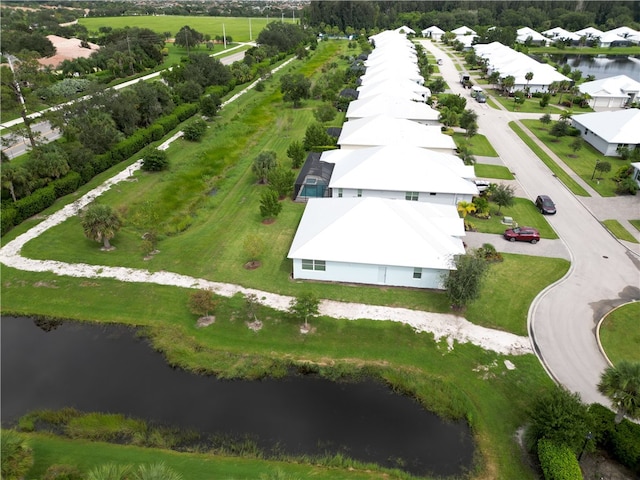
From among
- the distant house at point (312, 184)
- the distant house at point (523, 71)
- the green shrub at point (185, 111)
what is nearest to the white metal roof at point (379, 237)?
the distant house at point (312, 184)

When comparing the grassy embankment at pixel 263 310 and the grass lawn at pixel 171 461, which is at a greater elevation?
the grassy embankment at pixel 263 310

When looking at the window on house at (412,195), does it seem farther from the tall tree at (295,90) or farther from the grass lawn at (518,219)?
the tall tree at (295,90)

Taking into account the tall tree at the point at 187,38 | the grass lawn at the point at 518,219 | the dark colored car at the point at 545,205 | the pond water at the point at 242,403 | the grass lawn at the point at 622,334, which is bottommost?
the pond water at the point at 242,403

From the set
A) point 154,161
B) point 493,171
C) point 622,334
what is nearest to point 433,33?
point 493,171

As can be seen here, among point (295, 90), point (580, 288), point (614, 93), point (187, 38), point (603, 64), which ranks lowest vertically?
point (580, 288)

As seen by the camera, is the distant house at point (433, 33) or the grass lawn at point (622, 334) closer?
the grass lawn at point (622, 334)

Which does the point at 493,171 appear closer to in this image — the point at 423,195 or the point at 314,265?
the point at 423,195

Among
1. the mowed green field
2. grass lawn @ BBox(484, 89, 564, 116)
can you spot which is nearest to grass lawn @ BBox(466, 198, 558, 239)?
grass lawn @ BBox(484, 89, 564, 116)
